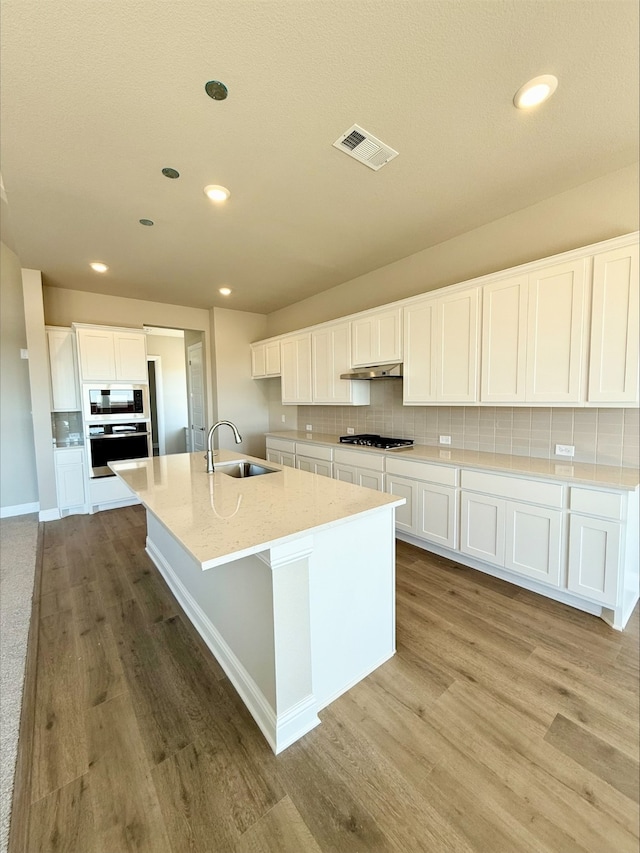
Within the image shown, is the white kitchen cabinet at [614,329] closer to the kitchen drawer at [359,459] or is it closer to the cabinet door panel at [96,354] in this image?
the kitchen drawer at [359,459]

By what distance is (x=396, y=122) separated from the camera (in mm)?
1833

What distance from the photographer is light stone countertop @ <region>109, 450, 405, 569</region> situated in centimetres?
126

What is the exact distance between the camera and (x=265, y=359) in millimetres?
5512

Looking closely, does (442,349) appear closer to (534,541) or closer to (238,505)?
(534,541)

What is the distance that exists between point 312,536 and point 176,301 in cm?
488

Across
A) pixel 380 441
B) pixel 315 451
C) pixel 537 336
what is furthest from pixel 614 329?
pixel 315 451

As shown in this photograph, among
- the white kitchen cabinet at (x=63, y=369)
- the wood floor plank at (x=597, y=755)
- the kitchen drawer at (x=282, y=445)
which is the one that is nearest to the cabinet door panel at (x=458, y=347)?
the wood floor plank at (x=597, y=755)

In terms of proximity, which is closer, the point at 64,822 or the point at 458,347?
the point at 64,822

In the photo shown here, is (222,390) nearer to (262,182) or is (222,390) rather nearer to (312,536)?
(262,182)

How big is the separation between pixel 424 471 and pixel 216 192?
2703 millimetres

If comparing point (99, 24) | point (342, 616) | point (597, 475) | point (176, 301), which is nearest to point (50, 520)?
point (176, 301)

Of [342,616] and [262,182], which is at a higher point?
[262,182]

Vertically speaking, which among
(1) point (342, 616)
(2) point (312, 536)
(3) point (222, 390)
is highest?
(3) point (222, 390)

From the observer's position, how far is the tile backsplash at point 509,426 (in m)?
2.38
